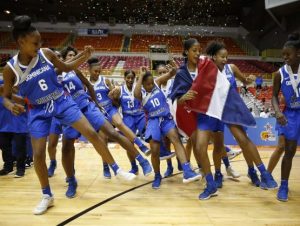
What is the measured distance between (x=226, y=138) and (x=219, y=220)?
6.27 metres

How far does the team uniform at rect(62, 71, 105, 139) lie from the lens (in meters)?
4.36

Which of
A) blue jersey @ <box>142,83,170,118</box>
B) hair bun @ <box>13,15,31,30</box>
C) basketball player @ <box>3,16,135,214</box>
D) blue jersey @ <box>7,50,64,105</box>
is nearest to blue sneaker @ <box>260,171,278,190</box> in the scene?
blue jersey @ <box>142,83,170,118</box>

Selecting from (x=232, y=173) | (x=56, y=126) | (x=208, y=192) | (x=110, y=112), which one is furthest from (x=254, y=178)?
(x=56, y=126)

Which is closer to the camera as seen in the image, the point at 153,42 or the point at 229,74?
the point at 229,74

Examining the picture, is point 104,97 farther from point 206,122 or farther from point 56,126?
point 206,122

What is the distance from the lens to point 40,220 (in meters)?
3.14

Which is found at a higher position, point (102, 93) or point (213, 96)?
point (213, 96)

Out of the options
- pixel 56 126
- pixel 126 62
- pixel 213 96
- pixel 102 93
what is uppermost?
pixel 213 96

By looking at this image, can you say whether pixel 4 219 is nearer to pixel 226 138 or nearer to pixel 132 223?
pixel 132 223

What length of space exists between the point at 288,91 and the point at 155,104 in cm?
169

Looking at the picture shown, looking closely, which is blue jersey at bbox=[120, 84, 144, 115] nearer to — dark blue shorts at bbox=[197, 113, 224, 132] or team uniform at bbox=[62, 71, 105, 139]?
team uniform at bbox=[62, 71, 105, 139]

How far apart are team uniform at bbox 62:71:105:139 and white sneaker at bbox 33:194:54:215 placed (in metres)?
1.09

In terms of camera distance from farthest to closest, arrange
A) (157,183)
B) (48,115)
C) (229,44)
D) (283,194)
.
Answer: (229,44) → (157,183) → (283,194) → (48,115)

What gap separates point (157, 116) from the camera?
15.1 ft
